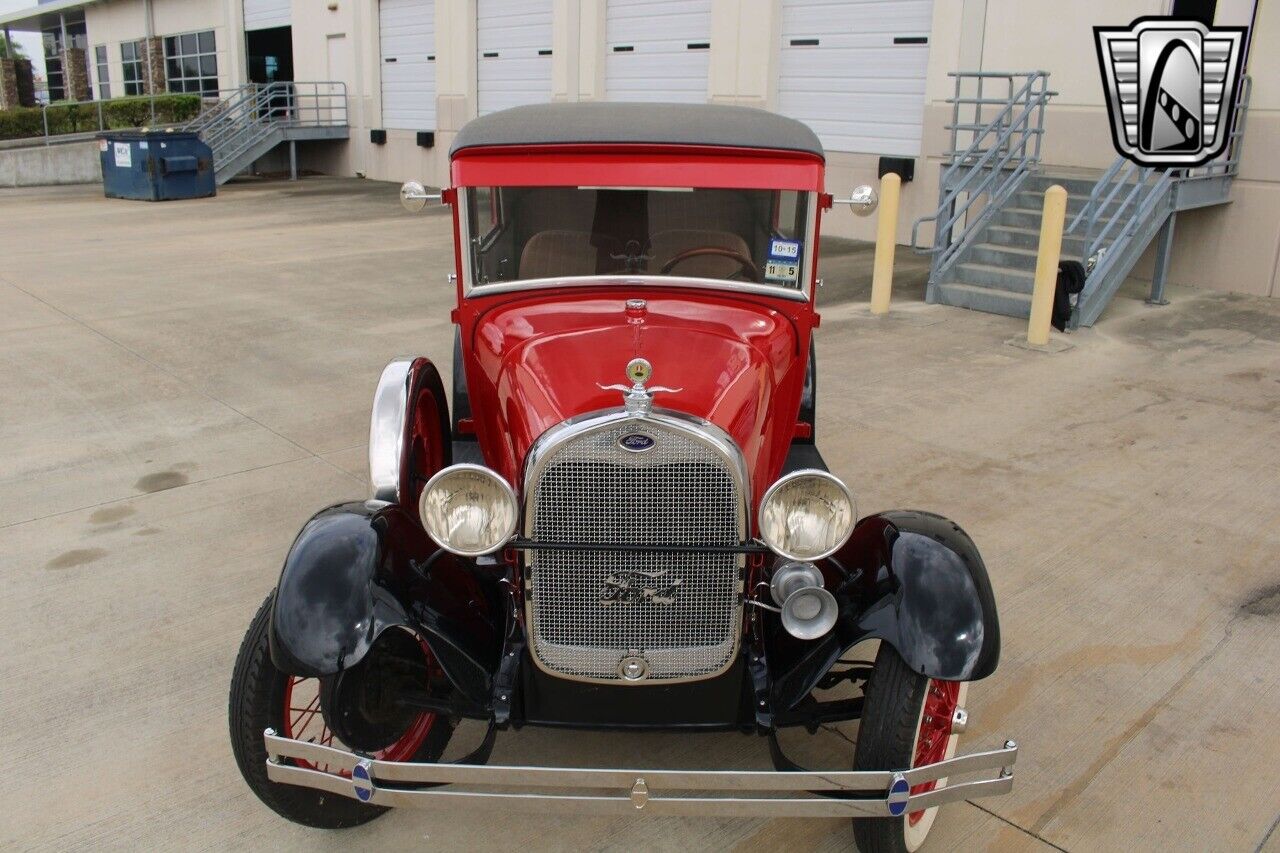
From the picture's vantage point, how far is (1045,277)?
823cm

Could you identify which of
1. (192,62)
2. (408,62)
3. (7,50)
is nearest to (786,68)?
(408,62)

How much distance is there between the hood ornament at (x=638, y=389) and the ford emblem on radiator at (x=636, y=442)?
0.19 feet

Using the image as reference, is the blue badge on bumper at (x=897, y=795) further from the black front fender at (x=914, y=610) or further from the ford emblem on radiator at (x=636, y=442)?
the ford emblem on radiator at (x=636, y=442)

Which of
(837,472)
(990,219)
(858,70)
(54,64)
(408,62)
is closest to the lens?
(837,472)

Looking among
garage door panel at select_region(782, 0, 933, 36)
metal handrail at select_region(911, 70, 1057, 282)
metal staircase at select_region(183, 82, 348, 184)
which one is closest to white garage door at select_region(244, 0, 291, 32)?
metal staircase at select_region(183, 82, 348, 184)

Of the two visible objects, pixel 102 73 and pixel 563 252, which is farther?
pixel 102 73

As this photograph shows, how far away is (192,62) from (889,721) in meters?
29.3

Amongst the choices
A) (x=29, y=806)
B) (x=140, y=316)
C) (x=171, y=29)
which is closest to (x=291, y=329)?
(x=140, y=316)

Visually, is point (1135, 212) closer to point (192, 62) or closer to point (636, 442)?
point (636, 442)

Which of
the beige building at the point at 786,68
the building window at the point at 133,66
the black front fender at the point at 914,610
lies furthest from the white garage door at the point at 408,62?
the black front fender at the point at 914,610

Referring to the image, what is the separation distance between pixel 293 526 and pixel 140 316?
5281 millimetres

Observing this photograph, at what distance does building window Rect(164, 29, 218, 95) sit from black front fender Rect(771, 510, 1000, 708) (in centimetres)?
2619

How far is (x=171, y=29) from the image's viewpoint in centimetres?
2766

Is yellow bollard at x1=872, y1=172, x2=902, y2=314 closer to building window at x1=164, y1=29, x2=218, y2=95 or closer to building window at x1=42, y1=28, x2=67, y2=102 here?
building window at x1=164, y1=29, x2=218, y2=95
